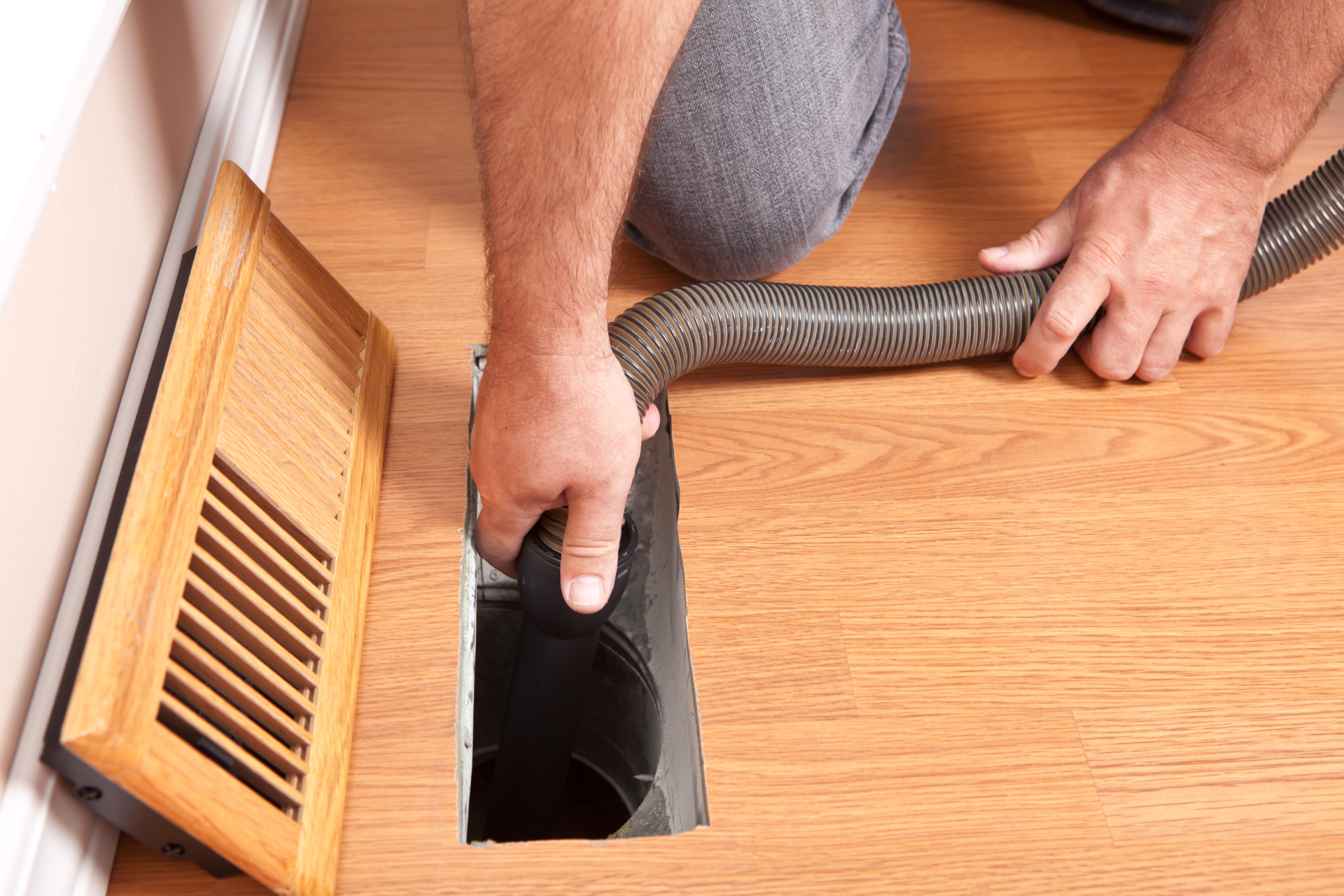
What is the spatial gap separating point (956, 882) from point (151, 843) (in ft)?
1.96

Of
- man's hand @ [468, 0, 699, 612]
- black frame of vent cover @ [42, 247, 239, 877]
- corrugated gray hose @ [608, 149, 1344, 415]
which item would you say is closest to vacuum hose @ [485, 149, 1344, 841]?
corrugated gray hose @ [608, 149, 1344, 415]

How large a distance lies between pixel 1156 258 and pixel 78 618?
1.06 metres

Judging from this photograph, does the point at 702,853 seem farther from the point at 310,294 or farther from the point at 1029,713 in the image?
the point at 310,294

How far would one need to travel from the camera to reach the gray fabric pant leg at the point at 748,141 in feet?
3.65

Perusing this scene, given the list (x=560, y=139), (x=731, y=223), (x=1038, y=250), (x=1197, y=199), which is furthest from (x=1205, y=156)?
(x=560, y=139)

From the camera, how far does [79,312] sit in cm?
76

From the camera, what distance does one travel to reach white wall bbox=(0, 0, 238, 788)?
2.15ft

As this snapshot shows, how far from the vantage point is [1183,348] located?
3.74 feet

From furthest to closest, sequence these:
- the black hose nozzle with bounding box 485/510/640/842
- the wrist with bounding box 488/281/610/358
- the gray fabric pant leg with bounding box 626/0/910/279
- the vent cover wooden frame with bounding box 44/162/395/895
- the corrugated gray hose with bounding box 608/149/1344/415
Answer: the gray fabric pant leg with bounding box 626/0/910/279, the corrugated gray hose with bounding box 608/149/1344/415, the black hose nozzle with bounding box 485/510/640/842, the wrist with bounding box 488/281/610/358, the vent cover wooden frame with bounding box 44/162/395/895

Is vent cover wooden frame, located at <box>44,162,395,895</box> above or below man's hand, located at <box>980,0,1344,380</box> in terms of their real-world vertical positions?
below

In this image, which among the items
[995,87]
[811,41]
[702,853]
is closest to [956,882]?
[702,853]

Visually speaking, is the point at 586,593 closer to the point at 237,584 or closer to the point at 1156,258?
the point at 237,584

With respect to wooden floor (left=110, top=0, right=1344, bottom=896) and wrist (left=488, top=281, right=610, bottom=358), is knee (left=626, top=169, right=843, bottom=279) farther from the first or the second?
wrist (left=488, top=281, right=610, bottom=358)

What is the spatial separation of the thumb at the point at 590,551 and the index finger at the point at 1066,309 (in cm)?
52
